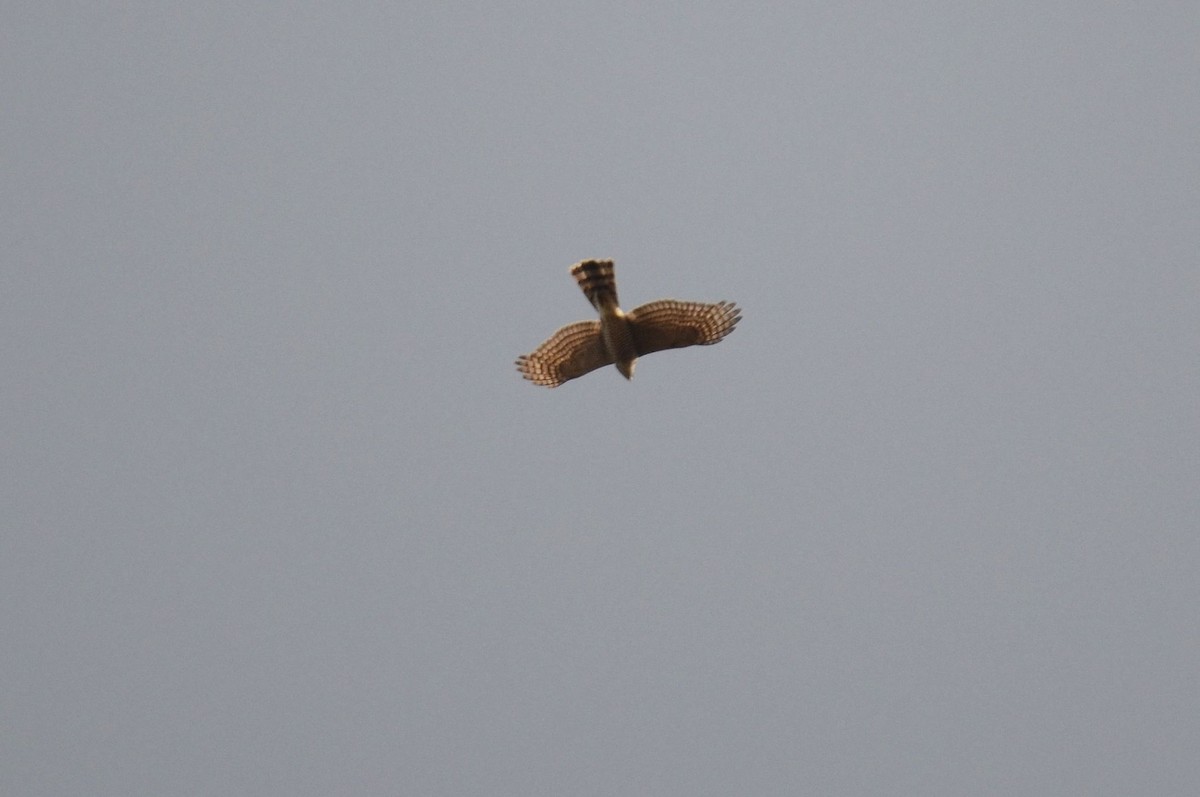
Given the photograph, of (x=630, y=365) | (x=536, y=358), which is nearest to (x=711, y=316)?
(x=630, y=365)

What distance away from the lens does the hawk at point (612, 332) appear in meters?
26.0

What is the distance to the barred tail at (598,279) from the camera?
25766mm

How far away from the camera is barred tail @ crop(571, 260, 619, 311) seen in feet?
Result: 84.5

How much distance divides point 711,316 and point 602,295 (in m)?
2.31

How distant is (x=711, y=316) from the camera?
86.1 feet

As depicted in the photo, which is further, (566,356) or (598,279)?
(566,356)

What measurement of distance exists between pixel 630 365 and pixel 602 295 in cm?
205

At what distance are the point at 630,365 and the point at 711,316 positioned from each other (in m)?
2.21

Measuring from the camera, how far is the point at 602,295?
26.0 m

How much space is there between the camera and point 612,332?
2658 cm

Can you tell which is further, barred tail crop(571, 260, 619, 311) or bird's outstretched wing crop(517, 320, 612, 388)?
bird's outstretched wing crop(517, 320, 612, 388)

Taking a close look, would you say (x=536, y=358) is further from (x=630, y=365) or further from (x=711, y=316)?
(x=711, y=316)

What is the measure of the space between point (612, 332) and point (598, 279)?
4.39 ft

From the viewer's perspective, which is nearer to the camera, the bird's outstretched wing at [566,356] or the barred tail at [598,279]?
the barred tail at [598,279]
